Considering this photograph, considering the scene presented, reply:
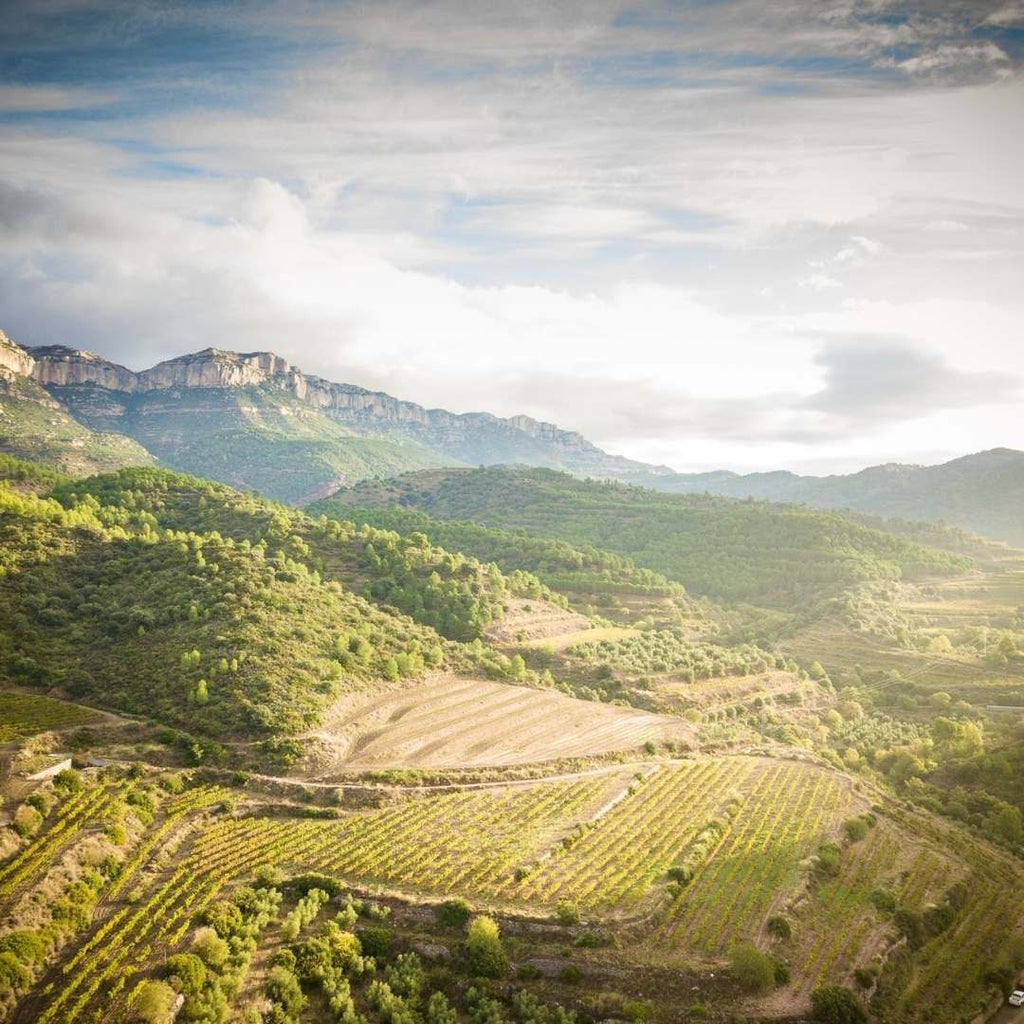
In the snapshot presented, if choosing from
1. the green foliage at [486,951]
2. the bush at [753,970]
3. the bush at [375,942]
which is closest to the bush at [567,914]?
the green foliage at [486,951]

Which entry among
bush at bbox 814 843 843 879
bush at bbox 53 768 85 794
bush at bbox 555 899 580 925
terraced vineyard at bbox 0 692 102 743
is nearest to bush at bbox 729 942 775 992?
bush at bbox 555 899 580 925

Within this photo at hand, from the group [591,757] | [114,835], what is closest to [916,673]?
[591,757]

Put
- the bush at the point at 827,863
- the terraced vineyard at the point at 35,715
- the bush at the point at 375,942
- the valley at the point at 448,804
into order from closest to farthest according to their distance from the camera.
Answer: the valley at the point at 448,804 < the bush at the point at 375,942 < the bush at the point at 827,863 < the terraced vineyard at the point at 35,715

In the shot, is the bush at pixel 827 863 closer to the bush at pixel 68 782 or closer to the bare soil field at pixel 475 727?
the bare soil field at pixel 475 727

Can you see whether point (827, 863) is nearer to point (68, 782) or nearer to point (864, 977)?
point (864, 977)

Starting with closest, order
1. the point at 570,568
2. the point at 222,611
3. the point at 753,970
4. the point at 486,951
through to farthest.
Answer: the point at 753,970 < the point at 486,951 < the point at 222,611 < the point at 570,568

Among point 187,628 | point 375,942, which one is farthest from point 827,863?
point 187,628

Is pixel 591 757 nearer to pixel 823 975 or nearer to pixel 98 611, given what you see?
pixel 823 975
